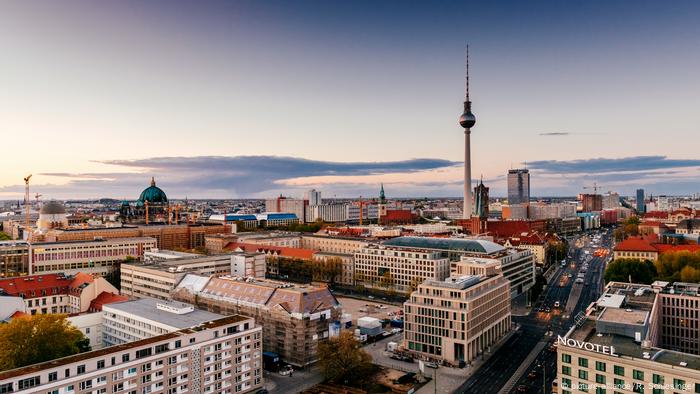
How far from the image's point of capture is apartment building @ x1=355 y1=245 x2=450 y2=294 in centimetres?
12325

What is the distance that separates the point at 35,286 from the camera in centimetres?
9869

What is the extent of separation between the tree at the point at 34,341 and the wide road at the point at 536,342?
5081 cm

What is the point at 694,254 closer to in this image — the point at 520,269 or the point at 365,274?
the point at 520,269

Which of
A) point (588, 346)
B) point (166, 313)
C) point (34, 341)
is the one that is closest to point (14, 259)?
point (34, 341)

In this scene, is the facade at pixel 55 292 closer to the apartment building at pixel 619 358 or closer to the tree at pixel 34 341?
the tree at pixel 34 341

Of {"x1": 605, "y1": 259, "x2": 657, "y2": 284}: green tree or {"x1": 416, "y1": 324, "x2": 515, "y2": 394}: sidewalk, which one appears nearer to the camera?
{"x1": 416, "y1": 324, "x2": 515, "y2": 394}: sidewalk

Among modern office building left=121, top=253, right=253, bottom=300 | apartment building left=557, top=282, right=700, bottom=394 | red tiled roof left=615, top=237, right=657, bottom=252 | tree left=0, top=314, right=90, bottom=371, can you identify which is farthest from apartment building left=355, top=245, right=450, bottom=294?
tree left=0, top=314, right=90, bottom=371

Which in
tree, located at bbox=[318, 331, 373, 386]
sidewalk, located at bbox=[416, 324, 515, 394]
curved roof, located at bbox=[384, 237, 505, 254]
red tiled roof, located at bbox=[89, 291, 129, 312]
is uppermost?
curved roof, located at bbox=[384, 237, 505, 254]

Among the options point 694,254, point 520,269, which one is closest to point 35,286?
point 520,269

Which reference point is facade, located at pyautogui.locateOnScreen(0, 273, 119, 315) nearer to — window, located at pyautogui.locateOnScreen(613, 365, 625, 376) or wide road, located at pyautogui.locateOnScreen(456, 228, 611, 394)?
wide road, located at pyautogui.locateOnScreen(456, 228, 611, 394)

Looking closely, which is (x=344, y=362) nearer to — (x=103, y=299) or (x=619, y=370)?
(x=619, y=370)

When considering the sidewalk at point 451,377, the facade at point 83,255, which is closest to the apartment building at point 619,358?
the sidewalk at point 451,377

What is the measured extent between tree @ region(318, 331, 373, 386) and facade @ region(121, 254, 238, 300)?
42.0 metres

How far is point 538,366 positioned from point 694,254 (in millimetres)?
73857
